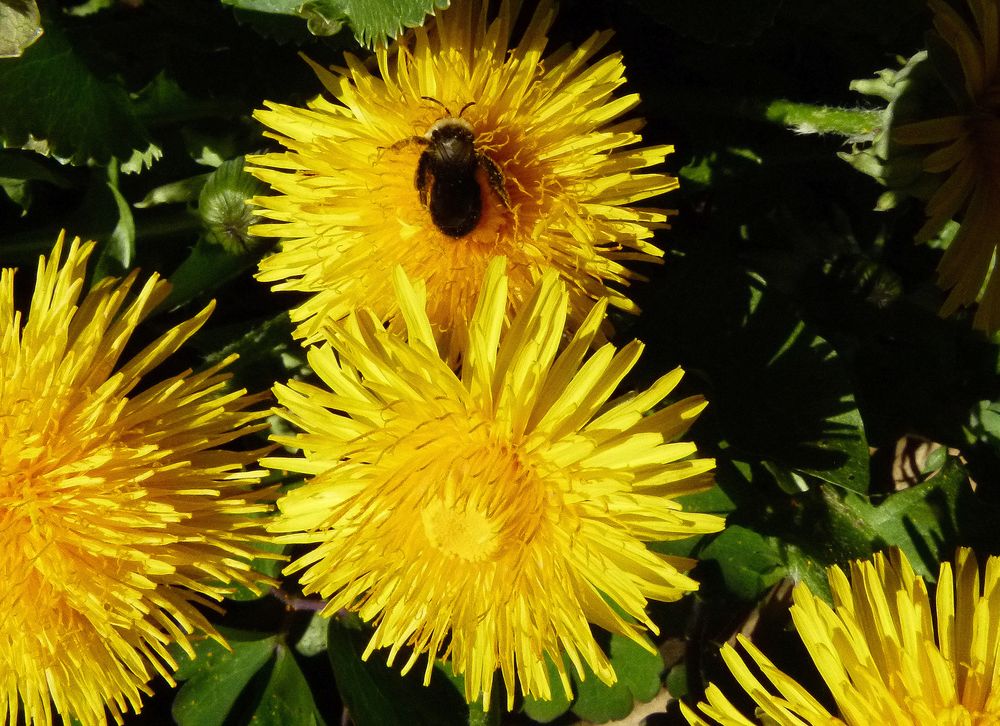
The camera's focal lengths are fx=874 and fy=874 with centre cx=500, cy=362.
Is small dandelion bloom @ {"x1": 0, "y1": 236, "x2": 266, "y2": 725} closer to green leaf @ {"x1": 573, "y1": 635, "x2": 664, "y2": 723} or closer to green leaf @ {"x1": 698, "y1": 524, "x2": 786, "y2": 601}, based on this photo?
green leaf @ {"x1": 573, "y1": 635, "x2": 664, "y2": 723}

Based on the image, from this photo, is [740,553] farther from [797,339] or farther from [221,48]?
[221,48]

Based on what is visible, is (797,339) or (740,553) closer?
(797,339)

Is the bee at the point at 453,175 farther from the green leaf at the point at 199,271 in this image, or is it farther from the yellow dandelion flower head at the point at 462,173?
the green leaf at the point at 199,271

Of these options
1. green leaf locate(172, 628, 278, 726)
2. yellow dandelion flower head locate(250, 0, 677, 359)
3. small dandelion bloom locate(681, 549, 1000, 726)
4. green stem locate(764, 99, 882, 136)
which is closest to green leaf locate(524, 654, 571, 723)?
small dandelion bloom locate(681, 549, 1000, 726)

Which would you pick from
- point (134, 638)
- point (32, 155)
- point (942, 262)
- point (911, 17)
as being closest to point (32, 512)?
point (134, 638)

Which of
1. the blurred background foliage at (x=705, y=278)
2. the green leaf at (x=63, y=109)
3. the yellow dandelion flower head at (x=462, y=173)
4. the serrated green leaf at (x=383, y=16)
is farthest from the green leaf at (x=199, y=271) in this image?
the serrated green leaf at (x=383, y=16)
